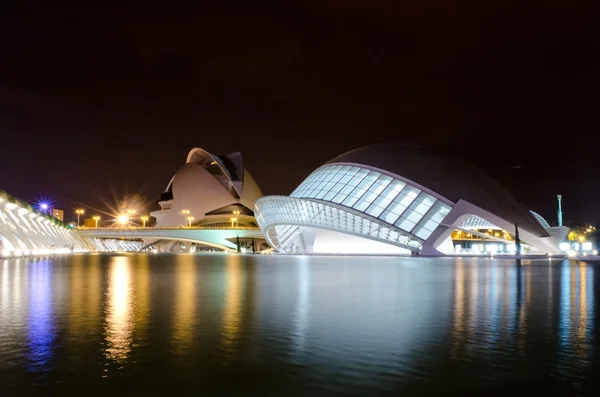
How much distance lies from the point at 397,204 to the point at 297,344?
4350cm

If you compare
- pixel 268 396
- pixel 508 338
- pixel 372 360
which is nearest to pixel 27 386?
pixel 268 396

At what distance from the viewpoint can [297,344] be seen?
866 centimetres

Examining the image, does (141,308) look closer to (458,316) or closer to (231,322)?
(231,322)

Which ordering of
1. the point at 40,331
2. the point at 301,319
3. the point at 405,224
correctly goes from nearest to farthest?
the point at 40,331 < the point at 301,319 < the point at 405,224

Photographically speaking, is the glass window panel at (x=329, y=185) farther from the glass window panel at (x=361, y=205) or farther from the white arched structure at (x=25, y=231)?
the white arched structure at (x=25, y=231)

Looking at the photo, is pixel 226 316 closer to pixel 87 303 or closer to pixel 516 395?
pixel 87 303

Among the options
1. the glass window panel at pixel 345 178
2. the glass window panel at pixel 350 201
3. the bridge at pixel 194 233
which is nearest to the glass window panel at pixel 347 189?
the glass window panel at pixel 350 201

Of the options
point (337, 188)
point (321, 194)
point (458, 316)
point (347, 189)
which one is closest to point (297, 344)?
point (458, 316)

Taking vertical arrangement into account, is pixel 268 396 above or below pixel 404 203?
below

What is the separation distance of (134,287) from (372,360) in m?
12.7

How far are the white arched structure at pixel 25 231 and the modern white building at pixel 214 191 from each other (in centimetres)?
3708

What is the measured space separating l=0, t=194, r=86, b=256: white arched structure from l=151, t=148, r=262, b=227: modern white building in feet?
122

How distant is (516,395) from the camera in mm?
6047

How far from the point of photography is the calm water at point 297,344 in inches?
253
